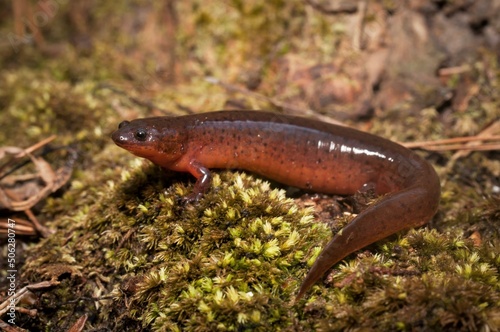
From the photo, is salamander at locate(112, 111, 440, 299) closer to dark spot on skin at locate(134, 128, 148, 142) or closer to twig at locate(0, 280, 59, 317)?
dark spot on skin at locate(134, 128, 148, 142)

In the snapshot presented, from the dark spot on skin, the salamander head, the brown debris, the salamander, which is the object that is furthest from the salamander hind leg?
the brown debris

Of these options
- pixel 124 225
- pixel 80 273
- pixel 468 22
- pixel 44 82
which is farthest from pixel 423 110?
pixel 44 82

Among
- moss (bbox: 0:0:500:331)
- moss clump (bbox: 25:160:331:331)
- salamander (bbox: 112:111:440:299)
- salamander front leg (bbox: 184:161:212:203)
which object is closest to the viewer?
moss (bbox: 0:0:500:331)

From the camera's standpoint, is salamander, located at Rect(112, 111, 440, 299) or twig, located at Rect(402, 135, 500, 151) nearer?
salamander, located at Rect(112, 111, 440, 299)

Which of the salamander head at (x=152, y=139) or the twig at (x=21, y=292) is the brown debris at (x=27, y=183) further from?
the salamander head at (x=152, y=139)

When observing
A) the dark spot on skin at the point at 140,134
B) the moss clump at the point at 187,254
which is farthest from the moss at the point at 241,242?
the dark spot on skin at the point at 140,134

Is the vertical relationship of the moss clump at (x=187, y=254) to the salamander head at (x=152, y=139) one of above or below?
below

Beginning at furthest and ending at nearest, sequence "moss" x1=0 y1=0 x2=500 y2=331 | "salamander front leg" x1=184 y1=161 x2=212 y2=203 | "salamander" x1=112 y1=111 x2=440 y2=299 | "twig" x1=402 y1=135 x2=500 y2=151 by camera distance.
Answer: "twig" x1=402 y1=135 x2=500 y2=151, "salamander" x1=112 y1=111 x2=440 y2=299, "salamander front leg" x1=184 y1=161 x2=212 y2=203, "moss" x1=0 y1=0 x2=500 y2=331

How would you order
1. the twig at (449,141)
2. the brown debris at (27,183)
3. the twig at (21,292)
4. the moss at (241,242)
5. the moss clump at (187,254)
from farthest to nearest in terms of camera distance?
the twig at (449,141) → the brown debris at (27,183) → the twig at (21,292) → the moss clump at (187,254) → the moss at (241,242)

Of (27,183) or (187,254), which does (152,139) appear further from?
(27,183)
